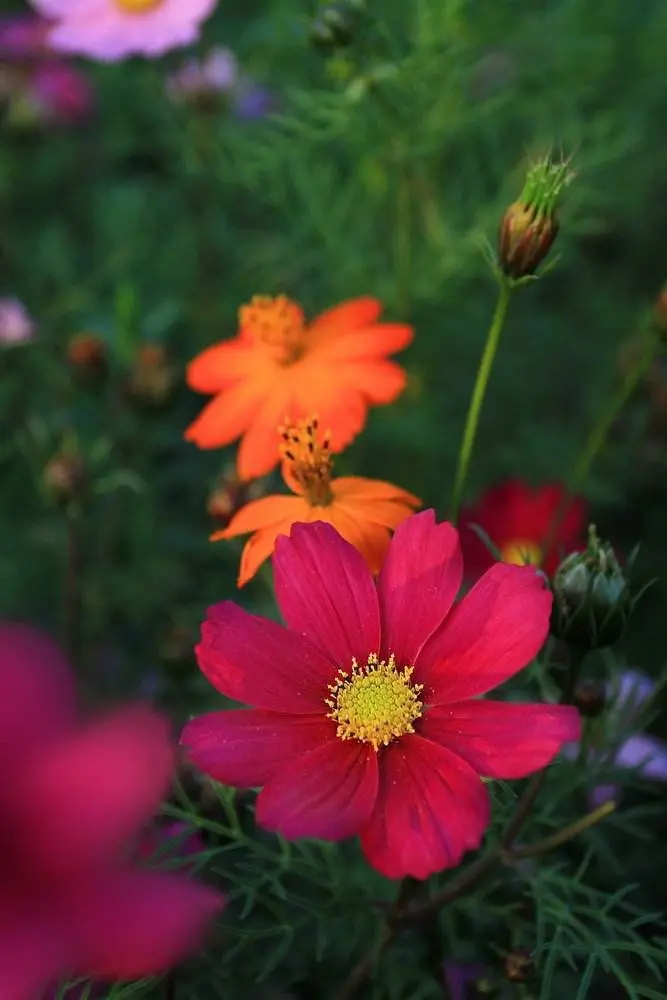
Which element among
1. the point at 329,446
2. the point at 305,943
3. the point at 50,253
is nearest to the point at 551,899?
the point at 305,943

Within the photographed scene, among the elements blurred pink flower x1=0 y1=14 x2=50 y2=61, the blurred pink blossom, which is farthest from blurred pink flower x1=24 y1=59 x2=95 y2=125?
the blurred pink blossom

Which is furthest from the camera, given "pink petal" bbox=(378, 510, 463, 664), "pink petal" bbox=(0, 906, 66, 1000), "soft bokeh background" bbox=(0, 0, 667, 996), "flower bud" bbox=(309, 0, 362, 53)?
"soft bokeh background" bbox=(0, 0, 667, 996)

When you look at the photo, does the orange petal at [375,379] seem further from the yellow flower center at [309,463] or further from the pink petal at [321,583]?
the pink petal at [321,583]

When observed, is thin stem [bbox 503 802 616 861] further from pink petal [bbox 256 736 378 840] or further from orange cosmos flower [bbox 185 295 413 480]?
orange cosmos flower [bbox 185 295 413 480]

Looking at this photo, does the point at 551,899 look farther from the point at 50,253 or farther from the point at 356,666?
the point at 50,253

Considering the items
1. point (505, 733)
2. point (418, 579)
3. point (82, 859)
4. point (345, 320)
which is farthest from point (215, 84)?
point (82, 859)

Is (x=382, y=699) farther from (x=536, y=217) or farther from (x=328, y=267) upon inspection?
(x=328, y=267)
